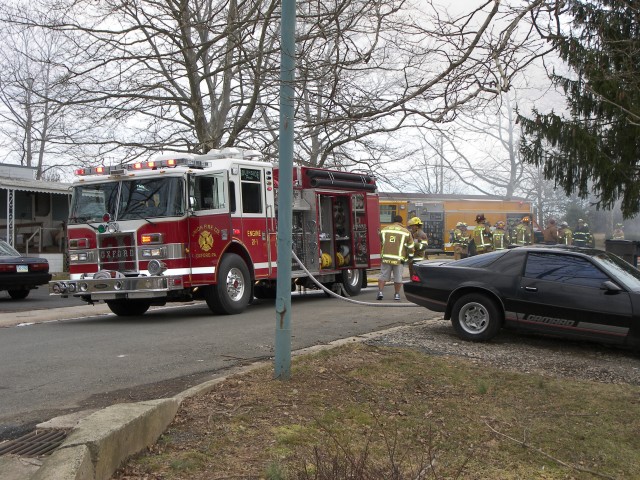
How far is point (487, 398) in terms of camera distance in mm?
5973

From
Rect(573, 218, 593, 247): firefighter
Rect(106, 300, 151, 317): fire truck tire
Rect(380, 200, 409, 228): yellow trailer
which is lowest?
Rect(106, 300, 151, 317): fire truck tire

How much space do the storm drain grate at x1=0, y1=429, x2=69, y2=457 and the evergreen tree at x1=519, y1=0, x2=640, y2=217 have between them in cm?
795

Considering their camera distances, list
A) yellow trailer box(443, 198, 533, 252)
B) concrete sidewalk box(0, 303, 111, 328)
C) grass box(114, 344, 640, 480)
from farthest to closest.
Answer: yellow trailer box(443, 198, 533, 252) < concrete sidewalk box(0, 303, 111, 328) < grass box(114, 344, 640, 480)

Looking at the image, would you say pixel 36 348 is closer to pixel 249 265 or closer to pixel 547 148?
pixel 249 265

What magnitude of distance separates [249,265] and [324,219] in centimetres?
265

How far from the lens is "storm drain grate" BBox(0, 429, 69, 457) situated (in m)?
4.11

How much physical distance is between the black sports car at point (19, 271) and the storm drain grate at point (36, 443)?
11.0m

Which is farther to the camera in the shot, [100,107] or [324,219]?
[100,107]

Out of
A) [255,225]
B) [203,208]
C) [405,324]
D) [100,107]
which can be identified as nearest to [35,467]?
[405,324]

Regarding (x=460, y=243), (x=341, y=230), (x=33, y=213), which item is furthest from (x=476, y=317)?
(x=33, y=213)

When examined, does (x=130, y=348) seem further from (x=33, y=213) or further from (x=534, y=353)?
(x=33, y=213)

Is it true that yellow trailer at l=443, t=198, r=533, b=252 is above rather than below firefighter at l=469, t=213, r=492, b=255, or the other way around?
above

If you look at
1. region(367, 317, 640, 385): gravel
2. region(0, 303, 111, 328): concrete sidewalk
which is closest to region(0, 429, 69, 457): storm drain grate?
region(367, 317, 640, 385): gravel

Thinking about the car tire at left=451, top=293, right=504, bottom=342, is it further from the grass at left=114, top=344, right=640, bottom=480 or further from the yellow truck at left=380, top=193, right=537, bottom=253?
the yellow truck at left=380, top=193, right=537, bottom=253
